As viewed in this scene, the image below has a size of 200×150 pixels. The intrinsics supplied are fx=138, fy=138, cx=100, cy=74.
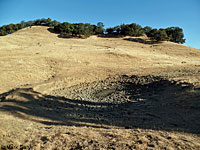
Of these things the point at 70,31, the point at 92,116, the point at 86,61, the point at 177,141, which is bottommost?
the point at 92,116

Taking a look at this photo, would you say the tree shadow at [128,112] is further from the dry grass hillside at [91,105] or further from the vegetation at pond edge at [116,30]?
the vegetation at pond edge at [116,30]

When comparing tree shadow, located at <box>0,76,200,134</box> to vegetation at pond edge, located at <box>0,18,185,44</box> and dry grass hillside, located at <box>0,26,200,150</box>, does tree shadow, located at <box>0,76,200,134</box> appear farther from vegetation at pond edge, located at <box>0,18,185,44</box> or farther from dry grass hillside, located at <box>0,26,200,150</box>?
vegetation at pond edge, located at <box>0,18,185,44</box>

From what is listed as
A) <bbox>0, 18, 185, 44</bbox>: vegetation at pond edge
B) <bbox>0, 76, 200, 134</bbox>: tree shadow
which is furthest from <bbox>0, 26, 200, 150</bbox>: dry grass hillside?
<bbox>0, 18, 185, 44</bbox>: vegetation at pond edge

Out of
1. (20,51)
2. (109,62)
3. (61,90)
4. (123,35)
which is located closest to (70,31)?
(123,35)

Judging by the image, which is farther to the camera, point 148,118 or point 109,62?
point 109,62

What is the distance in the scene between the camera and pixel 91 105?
8328 millimetres

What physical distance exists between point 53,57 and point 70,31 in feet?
60.1

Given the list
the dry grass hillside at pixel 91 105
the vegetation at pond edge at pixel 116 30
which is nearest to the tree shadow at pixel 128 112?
the dry grass hillside at pixel 91 105

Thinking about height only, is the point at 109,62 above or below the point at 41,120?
above

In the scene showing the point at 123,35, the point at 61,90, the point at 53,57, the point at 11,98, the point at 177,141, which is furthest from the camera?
the point at 123,35

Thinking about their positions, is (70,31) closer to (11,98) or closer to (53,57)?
(53,57)

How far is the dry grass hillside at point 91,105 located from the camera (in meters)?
3.59

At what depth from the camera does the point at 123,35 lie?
3788cm

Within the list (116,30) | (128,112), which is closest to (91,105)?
(128,112)
